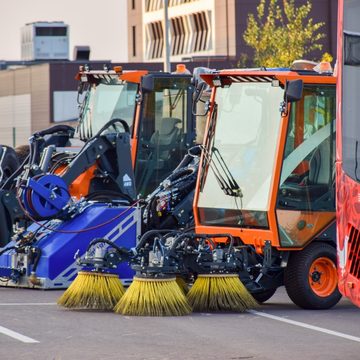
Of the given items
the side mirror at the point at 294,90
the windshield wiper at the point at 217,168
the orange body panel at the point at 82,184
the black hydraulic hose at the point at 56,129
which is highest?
the side mirror at the point at 294,90

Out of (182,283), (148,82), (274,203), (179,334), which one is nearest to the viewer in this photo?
(179,334)

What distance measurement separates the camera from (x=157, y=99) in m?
22.1

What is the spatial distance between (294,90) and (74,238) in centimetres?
371

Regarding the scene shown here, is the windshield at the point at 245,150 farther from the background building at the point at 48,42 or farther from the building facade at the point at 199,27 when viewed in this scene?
the background building at the point at 48,42

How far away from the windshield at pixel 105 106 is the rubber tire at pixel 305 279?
20.9ft

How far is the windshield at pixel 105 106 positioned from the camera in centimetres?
2242

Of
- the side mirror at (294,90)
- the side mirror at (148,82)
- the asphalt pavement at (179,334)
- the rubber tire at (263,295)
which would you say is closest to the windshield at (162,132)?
the side mirror at (148,82)

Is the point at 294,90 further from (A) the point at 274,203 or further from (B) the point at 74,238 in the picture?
(B) the point at 74,238

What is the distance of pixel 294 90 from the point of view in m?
15.8

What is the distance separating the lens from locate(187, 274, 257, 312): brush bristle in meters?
15.5

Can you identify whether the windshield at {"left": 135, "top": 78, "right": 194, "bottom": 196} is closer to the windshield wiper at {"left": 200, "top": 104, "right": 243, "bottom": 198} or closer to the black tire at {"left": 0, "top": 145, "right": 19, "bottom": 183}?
the black tire at {"left": 0, "top": 145, "right": 19, "bottom": 183}

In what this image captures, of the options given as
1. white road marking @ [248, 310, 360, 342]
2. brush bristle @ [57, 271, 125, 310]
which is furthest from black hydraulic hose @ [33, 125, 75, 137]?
white road marking @ [248, 310, 360, 342]

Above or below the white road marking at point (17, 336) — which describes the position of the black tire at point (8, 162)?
above

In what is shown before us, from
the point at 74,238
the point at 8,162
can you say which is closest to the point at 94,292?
the point at 74,238
